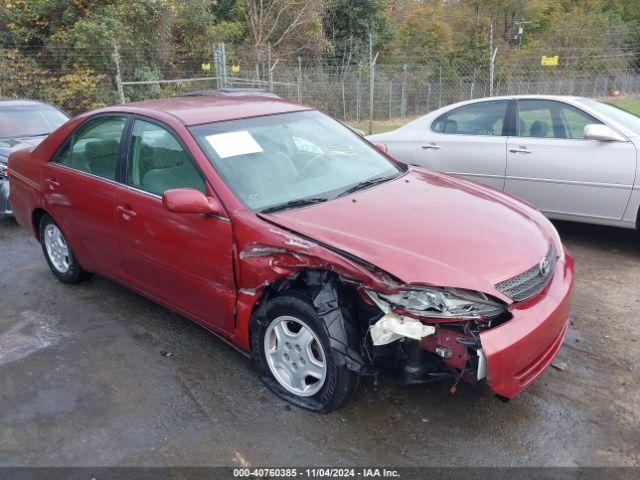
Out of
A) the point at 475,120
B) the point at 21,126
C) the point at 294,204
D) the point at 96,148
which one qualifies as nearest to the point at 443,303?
the point at 294,204

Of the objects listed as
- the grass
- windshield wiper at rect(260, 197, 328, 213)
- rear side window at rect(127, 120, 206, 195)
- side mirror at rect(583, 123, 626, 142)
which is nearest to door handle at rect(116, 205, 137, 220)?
rear side window at rect(127, 120, 206, 195)

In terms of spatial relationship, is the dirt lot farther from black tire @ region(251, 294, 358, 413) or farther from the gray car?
the gray car

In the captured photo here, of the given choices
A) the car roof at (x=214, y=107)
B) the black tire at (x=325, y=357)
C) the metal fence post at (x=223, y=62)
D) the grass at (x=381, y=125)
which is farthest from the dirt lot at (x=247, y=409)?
the grass at (x=381, y=125)

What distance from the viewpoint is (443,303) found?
2566mm

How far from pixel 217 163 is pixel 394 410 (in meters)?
1.75

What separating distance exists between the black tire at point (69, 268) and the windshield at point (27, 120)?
3394 mm

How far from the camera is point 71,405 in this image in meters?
3.17

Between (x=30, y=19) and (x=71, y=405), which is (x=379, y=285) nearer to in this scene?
(x=71, y=405)

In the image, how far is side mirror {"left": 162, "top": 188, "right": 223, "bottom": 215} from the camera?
3.03m

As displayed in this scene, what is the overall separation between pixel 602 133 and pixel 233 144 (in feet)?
11.6

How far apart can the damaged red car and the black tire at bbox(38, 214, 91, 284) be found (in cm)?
44

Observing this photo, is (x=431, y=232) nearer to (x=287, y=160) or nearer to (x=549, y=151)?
(x=287, y=160)

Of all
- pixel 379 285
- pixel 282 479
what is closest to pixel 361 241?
pixel 379 285

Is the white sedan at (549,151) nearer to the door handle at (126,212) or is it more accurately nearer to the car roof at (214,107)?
the car roof at (214,107)
